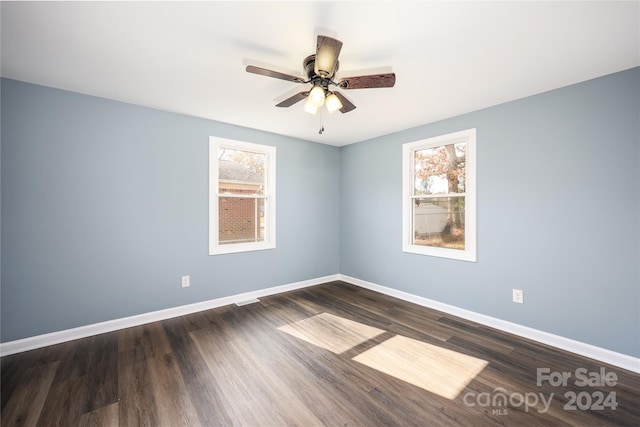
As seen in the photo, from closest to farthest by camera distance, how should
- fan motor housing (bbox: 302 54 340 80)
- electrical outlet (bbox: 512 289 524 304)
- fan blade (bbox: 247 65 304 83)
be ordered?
fan blade (bbox: 247 65 304 83), fan motor housing (bbox: 302 54 340 80), electrical outlet (bbox: 512 289 524 304)

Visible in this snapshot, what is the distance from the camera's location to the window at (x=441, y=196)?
123 inches

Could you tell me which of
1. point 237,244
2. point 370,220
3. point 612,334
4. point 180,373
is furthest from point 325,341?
point 612,334

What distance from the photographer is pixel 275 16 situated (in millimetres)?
1603

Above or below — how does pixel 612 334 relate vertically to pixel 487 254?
below

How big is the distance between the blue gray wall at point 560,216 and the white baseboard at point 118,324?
2552 millimetres

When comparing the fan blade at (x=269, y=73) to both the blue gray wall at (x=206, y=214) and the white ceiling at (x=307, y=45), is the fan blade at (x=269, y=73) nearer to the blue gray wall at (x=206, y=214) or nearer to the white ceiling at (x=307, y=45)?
the white ceiling at (x=307, y=45)

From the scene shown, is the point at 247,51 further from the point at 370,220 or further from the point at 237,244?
the point at 370,220

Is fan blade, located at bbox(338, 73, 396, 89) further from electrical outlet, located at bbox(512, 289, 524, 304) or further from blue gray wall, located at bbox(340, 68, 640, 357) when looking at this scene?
electrical outlet, located at bbox(512, 289, 524, 304)

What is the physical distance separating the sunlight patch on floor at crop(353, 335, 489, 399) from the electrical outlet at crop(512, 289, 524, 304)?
0.92m

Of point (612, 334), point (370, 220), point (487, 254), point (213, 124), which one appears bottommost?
point (612, 334)

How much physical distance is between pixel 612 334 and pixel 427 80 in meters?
2.74

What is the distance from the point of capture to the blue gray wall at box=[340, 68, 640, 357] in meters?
2.17

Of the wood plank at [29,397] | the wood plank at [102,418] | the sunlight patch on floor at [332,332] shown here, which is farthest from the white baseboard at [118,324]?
the wood plank at [102,418]

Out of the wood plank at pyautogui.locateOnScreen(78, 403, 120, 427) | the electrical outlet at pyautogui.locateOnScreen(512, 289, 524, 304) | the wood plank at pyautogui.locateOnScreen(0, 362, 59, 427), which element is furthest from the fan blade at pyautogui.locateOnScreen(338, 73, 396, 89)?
the wood plank at pyautogui.locateOnScreen(0, 362, 59, 427)
